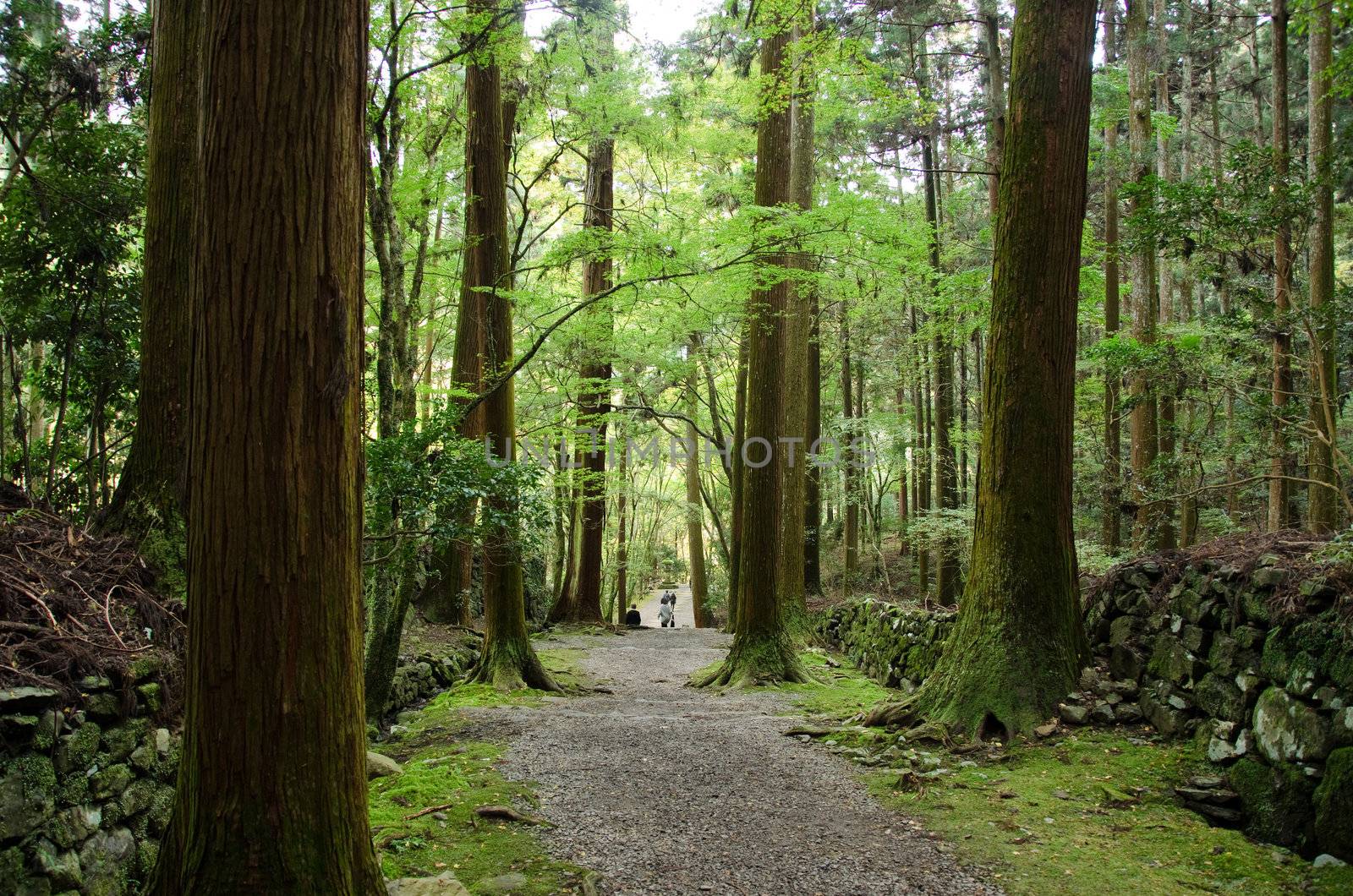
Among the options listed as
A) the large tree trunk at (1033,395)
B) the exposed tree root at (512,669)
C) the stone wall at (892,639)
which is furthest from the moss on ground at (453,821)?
the stone wall at (892,639)

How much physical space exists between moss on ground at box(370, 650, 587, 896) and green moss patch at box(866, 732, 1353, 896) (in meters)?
1.95

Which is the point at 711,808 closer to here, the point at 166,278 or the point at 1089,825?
the point at 1089,825

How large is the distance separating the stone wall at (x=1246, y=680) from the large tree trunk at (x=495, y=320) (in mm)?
5683

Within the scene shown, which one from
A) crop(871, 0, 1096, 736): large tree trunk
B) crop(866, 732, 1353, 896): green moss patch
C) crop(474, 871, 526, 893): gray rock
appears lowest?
crop(474, 871, 526, 893): gray rock

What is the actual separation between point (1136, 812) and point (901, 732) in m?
1.72

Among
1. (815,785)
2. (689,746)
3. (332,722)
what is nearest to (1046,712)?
(815,785)

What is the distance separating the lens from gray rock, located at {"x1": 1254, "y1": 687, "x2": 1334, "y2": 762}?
11.4 feet

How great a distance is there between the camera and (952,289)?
11.4m

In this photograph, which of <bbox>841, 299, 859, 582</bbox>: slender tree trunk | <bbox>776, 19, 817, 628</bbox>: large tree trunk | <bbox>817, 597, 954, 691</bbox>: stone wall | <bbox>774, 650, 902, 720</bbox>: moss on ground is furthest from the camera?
<bbox>841, 299, 859, 582</bbox>: slender tree trunk

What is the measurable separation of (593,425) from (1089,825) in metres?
11.3

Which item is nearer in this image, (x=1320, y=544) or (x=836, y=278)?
(x=1320, y=544)

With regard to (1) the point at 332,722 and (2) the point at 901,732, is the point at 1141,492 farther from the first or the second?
(1) the point at 332,722

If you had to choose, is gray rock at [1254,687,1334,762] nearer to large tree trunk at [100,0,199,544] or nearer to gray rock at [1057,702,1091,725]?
gray rock at [1057,702,1091,725]

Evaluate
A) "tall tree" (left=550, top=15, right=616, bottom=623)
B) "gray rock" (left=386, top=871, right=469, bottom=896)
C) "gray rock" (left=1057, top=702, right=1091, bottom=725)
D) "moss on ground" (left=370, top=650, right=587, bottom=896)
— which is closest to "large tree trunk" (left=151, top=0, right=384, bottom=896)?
"gray rock" (left=386, top=871, right=469, bottom=896)
